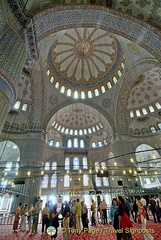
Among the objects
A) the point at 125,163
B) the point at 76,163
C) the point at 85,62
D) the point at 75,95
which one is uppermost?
the point at 85,62

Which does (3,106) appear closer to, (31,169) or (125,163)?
(31,169)

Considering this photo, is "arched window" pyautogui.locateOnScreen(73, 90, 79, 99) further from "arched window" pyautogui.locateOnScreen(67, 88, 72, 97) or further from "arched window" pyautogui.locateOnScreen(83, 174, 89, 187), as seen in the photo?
"arched window" pyautogui.locateOnScreen(83, 174, 89, 187)

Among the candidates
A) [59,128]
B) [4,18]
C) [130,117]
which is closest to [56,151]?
[59,128]

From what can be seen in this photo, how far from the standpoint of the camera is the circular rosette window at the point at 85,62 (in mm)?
15445

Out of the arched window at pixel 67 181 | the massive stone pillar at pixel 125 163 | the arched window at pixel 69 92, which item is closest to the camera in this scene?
the massive stone pillar at pixel 125 163

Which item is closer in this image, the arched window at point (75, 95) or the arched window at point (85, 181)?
the arched window at point (75, 95)

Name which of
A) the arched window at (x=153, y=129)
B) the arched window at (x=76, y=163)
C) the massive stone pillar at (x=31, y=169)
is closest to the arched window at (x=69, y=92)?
the massive stone pillar at (x=31, y=169)

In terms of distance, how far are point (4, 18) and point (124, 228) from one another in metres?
9.12

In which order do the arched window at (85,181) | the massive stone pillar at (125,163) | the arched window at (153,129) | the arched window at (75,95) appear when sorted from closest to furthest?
the massive stone pillar at (125,163) < the arched window at (75,95) < the arched window at (153,129) < the arched window at (85,181)

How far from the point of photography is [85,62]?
18.2m

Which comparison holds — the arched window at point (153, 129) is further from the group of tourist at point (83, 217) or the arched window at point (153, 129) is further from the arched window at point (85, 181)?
the group of tourist at point (83, 217)

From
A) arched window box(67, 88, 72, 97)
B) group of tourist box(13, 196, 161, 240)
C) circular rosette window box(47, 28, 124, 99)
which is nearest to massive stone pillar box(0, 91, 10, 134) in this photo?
group of tourist box(13, 196, 161, 240)

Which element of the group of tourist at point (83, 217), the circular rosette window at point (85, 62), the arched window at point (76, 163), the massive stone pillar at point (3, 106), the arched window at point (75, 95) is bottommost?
the group of tourist at point (83, 217)

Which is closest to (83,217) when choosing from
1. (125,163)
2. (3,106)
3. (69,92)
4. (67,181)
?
(3,106)
